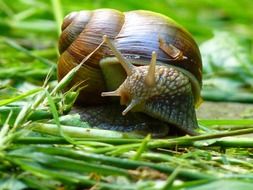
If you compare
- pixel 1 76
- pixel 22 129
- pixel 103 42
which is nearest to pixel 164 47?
pixel 103 42

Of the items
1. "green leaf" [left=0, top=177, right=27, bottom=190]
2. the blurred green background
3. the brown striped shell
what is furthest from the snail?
"green leaf" [left=0, top=177, right=27, bottom=190]

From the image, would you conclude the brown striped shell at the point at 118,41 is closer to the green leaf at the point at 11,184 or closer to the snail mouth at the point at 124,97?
the snail mouth at the point at 124,97

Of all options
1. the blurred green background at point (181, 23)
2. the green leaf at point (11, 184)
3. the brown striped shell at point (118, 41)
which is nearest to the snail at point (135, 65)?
the brown striped shell at point (118, 41)

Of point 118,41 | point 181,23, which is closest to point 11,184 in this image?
point 118,41

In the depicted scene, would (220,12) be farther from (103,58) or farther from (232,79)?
(103,58)

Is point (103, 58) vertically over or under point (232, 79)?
over
